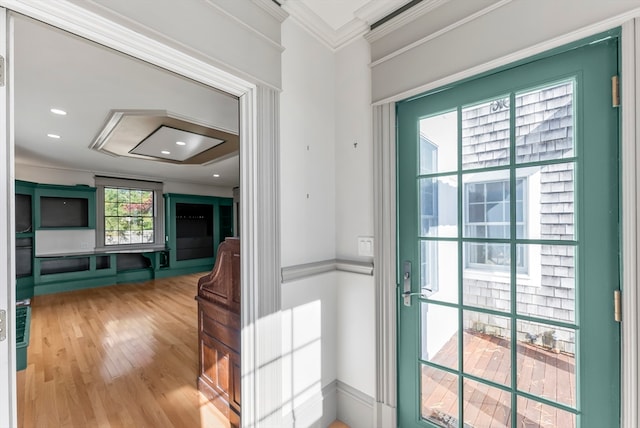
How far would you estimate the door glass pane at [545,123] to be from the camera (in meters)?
1.15

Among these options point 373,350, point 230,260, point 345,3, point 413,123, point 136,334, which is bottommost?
point 136,334

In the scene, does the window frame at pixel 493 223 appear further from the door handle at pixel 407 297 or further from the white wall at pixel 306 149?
the white wall at pixel 306 149

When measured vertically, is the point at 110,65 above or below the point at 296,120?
above

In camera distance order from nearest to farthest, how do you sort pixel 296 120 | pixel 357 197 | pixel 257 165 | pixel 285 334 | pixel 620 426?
pixel 620 426 < pixel 257 165 < pixel 285 334 < pixel 296 120 < pixel 357 197

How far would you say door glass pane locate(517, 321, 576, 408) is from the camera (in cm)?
115

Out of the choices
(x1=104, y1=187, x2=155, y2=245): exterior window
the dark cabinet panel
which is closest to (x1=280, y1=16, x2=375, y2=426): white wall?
(x1=104, y1=187, x2=155, y2=245): exterior window

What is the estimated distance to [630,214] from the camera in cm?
98

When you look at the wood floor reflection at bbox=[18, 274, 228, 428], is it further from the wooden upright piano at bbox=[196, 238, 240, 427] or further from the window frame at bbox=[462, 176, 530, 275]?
the window frame at bbox=[462, 176, 530, 275]

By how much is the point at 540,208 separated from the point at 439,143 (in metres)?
0.60

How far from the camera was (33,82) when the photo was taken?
1.87m

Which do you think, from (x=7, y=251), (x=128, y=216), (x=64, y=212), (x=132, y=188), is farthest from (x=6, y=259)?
(x=64, y=212)

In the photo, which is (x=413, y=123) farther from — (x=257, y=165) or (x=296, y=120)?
(x=257, y=165)

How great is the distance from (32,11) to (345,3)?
149 centimetres

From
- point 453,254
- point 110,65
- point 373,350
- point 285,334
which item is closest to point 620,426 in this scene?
point 453,254
